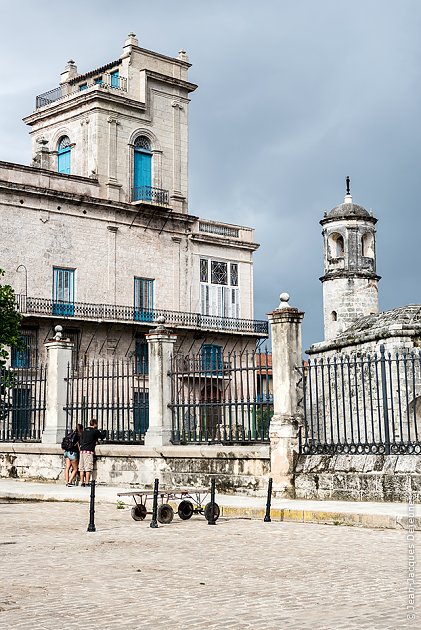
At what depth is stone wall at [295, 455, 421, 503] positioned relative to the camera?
43.0 ft

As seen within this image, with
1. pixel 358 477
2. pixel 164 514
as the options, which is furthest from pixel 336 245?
pixel 164 514

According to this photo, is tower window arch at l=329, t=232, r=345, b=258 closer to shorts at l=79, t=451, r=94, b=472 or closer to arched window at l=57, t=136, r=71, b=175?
arched window at l=57, t=136, r=71, b=175

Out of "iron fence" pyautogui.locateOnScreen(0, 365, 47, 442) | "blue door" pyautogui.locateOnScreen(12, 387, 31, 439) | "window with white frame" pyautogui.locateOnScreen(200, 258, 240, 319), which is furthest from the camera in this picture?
"window with white frame" pyautogui.locateOnScreen(200, 258, 240, 319)

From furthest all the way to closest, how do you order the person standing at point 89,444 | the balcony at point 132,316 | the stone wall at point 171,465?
the balcony at point 132,316, the person standing at point 89,444, the stone wall at point 171,465

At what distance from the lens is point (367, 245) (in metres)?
29.6

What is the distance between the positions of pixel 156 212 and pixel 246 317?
6998 millimetres

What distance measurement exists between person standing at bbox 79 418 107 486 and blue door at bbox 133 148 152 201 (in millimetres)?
22458

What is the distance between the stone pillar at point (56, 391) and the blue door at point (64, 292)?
50.8ft

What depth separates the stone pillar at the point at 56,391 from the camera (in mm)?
19062

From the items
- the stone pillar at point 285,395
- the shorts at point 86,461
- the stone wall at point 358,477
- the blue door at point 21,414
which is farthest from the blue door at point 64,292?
the stone wall at point 358,477

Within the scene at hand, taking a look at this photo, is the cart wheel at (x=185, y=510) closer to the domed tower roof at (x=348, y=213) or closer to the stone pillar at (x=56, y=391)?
the stone pillar at (x=56, y=391)

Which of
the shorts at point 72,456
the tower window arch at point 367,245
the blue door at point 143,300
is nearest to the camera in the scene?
the shorts at point 72,456

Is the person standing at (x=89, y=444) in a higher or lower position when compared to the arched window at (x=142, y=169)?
lower

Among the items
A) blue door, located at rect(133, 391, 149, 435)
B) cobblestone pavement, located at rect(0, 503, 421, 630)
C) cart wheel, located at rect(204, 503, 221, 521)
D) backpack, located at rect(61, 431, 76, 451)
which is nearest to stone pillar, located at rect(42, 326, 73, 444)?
backpack, located at rect(61, 431, 76, 451)
